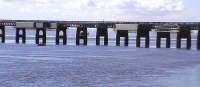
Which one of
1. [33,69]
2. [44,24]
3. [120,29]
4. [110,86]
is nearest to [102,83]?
[110,86]

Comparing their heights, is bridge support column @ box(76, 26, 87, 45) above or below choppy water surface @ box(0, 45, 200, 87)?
above

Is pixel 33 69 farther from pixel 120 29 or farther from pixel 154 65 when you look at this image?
pixel 120 29

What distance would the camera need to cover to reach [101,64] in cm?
4172

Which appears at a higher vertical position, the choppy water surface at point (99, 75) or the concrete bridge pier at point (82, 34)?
the concrete bridge pier at point (82, 34)

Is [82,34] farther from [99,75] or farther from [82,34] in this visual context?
[99,75]

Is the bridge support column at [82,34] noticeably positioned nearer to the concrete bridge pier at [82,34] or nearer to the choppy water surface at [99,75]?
the concrete bridge pier at [82,34]

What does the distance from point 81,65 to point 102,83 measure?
1197cm

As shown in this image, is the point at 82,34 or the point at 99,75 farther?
the point at 82,34

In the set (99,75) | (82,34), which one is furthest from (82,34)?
(99,75)

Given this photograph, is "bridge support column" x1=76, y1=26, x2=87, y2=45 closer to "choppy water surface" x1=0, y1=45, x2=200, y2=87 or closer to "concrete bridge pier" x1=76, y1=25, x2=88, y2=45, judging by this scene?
"concrete bridge pier" x1=76, y1=25, x2=88, y2=45

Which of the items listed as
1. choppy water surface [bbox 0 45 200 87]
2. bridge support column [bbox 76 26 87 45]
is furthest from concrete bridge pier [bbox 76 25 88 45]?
choppy water surface [bbox 0 45 200 87]

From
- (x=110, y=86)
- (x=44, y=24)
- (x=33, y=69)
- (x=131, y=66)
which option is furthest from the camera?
(x=44, y=24)

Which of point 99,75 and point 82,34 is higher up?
point 82,34

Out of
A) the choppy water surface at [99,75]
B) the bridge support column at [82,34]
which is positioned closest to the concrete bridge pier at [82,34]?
the bridge support column at [82,34]
